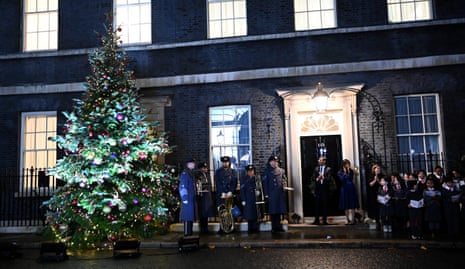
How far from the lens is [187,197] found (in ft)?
40.5

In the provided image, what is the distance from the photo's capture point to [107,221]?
12.1 metres

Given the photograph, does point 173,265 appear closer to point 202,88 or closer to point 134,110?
point 134,110

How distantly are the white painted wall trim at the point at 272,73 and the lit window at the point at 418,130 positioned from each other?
102 centimetres

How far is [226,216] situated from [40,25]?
9761mm

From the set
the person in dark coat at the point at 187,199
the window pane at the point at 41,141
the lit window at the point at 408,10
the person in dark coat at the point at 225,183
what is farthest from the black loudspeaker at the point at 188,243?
the lit window at the point at 408,10

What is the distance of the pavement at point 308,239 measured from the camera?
35.6ft

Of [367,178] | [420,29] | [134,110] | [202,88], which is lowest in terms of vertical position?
[367,178]

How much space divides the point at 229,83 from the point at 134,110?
366cm

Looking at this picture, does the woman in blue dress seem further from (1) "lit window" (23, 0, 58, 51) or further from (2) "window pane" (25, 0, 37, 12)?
(2) "window pane" (25, 0, 37, 12)

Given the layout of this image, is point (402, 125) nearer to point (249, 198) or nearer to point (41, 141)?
point (249, 198)

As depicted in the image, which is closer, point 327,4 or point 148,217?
point 148,217

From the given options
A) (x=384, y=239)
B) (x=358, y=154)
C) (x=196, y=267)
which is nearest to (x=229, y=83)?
(x=358, y=154)

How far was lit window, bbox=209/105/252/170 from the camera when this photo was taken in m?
15.4

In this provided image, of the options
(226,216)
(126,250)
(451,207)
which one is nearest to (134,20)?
(226,216)
